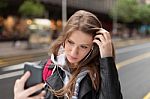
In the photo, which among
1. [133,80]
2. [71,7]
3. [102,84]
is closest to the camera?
[102,84]

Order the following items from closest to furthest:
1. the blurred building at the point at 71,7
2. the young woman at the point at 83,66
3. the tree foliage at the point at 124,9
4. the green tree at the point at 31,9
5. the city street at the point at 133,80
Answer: the young woman at the point at 83,66 < the city street at the point at 133,80 < the green tree at the point at 31,9 < the blurred building at the point at 71,7 < the tree foliage at the point at 124,9

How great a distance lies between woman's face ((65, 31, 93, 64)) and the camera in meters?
2.17

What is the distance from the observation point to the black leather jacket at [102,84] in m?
2.17

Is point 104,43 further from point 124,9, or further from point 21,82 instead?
point 124,9

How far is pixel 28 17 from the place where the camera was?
43281 millimetres

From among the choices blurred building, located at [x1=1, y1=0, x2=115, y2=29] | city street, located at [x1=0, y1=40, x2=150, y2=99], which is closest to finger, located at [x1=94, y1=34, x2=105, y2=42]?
city street, located at [x1=0, y1=40, x2=150, y2=99]

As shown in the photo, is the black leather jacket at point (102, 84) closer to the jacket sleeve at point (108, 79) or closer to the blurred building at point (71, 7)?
the jacket sleeve at point (108, 79)

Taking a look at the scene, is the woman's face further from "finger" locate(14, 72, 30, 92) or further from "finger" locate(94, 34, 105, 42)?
"finger" locate(14, 72, 30, 92)

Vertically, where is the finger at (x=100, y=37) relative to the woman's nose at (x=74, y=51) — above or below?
above

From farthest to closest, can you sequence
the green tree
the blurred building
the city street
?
1. the blurred building
2. the green tree
3. the city street

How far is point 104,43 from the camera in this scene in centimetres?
223

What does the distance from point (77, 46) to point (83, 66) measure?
142mm

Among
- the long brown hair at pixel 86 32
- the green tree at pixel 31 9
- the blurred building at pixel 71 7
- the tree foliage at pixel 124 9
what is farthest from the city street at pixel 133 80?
the tree foliage at pixel 124 9

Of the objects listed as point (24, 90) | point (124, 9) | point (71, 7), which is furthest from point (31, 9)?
point (24, 90)
